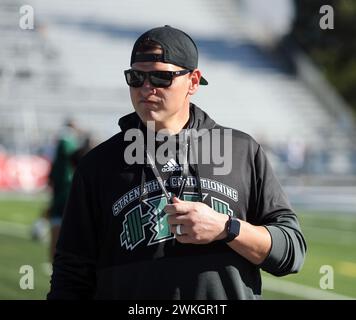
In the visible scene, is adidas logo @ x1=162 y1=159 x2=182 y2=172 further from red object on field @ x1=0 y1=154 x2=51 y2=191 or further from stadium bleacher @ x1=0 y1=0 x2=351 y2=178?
stadium bleacher @ x1=0 y1=0 x2=351 y2=178

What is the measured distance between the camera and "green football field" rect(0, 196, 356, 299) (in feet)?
32.0

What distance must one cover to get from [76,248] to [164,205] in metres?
0.36

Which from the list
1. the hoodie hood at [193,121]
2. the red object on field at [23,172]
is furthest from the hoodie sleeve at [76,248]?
the red object on field at [23,172]

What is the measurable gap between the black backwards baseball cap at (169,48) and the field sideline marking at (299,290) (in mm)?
6515

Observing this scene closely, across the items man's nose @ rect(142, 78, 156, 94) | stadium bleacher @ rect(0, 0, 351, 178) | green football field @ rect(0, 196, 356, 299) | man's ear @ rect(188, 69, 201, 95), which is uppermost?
stadium bleacher @ rect(0, 0, 351, 178)

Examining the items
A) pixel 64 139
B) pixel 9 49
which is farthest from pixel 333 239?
pixel 9 49

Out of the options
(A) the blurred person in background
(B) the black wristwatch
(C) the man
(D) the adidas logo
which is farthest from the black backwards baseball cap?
(A) the blurred person in background

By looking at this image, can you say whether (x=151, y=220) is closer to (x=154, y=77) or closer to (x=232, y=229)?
(x=232, y=229)

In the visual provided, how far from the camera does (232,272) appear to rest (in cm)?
310

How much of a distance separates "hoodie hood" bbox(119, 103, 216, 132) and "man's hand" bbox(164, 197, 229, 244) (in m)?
0.41

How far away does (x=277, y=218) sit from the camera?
10.5ft

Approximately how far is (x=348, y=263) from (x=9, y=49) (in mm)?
23654

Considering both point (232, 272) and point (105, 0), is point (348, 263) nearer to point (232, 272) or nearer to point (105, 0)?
point (232, 272)

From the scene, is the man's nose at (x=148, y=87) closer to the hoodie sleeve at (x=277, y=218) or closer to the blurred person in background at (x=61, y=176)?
the hoodie sleeve at (x=277, y=218)
